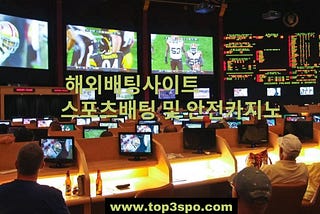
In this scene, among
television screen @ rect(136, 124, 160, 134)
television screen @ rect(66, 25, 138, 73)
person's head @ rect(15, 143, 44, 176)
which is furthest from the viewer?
television screen @ rect(66, 25, 138, 73)

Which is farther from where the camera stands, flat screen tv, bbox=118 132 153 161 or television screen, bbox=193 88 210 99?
television screen, bbox=193 88 210 99

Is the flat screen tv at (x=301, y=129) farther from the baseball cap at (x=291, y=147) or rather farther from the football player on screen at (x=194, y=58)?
the football player on screen at (x=194, y=58)

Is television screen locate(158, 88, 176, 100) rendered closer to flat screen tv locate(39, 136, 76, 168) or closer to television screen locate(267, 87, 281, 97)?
television screen locate(267, 87, 281, 97)

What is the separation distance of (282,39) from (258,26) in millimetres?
1112

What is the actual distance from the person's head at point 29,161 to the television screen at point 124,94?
42.9ft

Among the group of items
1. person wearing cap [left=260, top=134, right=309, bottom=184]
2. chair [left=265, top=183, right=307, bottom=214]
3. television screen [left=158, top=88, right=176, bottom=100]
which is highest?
television screen [left=158, top=88, right=176, bottom=100]

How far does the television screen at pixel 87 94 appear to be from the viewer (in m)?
14.8

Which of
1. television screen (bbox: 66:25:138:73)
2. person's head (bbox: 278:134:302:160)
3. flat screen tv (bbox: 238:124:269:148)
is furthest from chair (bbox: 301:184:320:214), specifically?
A: television screen (bbox: 66:25:138:73)

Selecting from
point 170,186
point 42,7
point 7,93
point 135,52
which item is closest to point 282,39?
point 135,52

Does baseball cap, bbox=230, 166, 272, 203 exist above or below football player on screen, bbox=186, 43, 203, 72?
below

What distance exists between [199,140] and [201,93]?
12.5 metres

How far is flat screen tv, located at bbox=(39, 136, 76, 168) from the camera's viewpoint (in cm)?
418

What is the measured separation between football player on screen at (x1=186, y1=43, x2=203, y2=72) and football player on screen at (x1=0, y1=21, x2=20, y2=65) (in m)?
6.90

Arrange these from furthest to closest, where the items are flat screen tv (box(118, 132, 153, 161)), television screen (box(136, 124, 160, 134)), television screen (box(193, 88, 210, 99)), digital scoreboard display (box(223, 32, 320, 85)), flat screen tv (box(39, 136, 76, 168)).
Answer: television screen (box(193, 88, 210, 99)) < digital scoreboard display (box(223, 32, 320, 85)) < television screen (box(136, 124, 160, 134)) < flat screen tv (box(118, 132, 153, 161)) < flat screen tv (box(39, 136, 76, 168))
